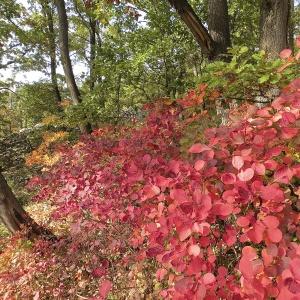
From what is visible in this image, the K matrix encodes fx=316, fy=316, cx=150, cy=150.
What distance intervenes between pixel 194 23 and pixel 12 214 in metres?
3.97

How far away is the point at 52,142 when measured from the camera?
41.7ft

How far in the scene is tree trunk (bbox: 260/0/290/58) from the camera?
4547 mm

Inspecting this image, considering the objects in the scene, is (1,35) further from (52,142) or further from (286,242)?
(286,242)

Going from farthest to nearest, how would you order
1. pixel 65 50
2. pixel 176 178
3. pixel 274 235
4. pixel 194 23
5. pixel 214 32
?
pixel 65 50 < pixel 214 32 < pixel 194 23 < pixel 176 178 < pixel 274 235

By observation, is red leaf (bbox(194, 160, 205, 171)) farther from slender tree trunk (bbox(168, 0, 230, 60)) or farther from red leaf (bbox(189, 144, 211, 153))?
slender tree trunk (bbox(168, 0, 230, 60))

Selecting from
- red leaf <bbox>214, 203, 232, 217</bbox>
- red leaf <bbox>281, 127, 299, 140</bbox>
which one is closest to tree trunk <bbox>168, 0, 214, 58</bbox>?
red leaf <bbox>281, 127, 299, 140</bbox>

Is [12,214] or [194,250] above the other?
[194,250]

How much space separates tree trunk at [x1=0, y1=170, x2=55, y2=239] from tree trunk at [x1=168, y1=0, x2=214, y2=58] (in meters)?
3.58

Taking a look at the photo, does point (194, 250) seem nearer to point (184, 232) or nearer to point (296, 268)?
point (184, 232)

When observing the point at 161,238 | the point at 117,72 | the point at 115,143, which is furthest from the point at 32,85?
the point at 161,238

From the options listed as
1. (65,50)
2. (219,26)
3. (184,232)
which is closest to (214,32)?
(219,26)

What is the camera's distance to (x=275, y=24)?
4570mm

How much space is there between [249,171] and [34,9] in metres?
16.9

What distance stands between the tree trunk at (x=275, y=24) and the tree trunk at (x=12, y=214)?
4310mm
